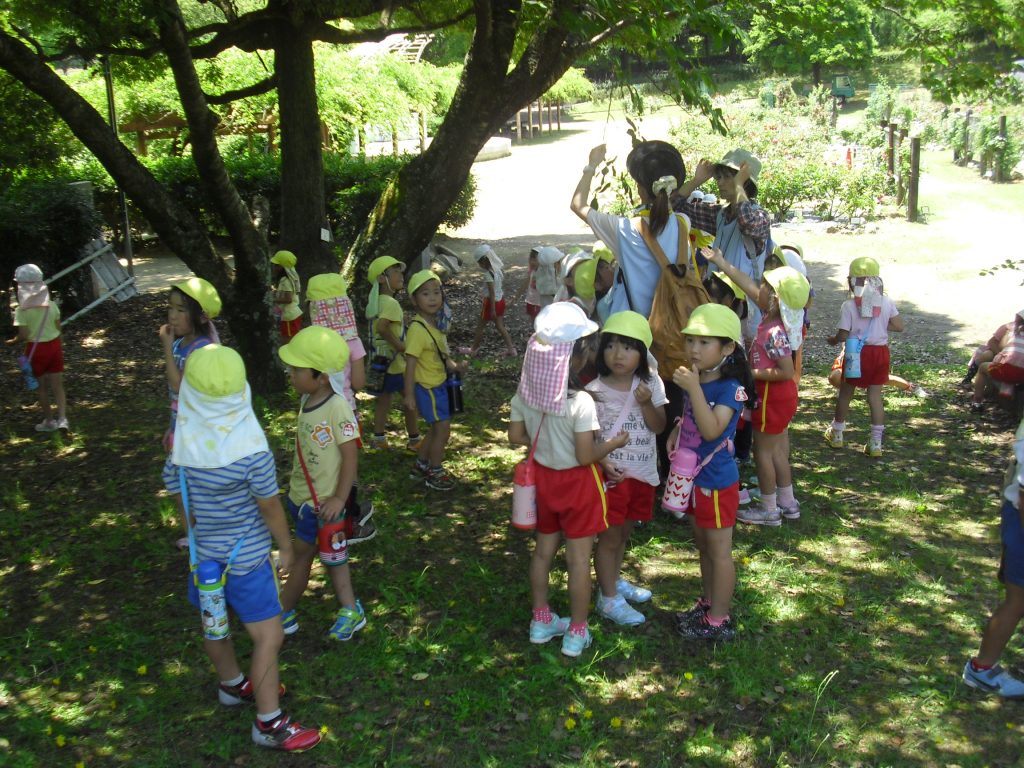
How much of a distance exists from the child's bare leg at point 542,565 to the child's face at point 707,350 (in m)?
1.02

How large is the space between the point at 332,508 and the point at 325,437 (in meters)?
0.31

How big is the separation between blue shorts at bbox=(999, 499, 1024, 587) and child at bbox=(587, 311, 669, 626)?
4.74ft

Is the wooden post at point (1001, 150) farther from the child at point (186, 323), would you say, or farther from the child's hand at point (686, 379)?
the child at point (186, 323)

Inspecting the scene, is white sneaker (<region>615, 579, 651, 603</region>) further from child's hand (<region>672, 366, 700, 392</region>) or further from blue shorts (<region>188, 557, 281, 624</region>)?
blue shorts (<region>188, 557, 281, 624</region>)

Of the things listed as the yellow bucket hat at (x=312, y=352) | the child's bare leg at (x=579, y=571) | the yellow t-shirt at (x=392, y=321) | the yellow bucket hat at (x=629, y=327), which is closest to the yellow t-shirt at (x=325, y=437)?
the yellow bucket hat at (x=312, y=352)

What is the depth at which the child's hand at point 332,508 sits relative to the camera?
393 centimetres

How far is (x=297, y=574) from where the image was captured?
422cm

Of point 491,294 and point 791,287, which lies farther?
point 491,294

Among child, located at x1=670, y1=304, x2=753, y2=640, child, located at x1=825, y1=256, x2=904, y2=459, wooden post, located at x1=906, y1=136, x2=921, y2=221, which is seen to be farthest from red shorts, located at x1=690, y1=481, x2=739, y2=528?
wooden post, located at x1=906, y1=136, x2=921, y2=221

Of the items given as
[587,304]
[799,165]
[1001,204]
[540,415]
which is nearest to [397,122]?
[799,165]

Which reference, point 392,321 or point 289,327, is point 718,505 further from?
point 289,327

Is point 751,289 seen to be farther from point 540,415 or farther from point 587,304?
point 540,415

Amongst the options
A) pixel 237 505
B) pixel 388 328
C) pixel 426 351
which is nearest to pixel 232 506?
pixel 237 505

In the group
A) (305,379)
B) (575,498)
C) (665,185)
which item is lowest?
(575,498)
